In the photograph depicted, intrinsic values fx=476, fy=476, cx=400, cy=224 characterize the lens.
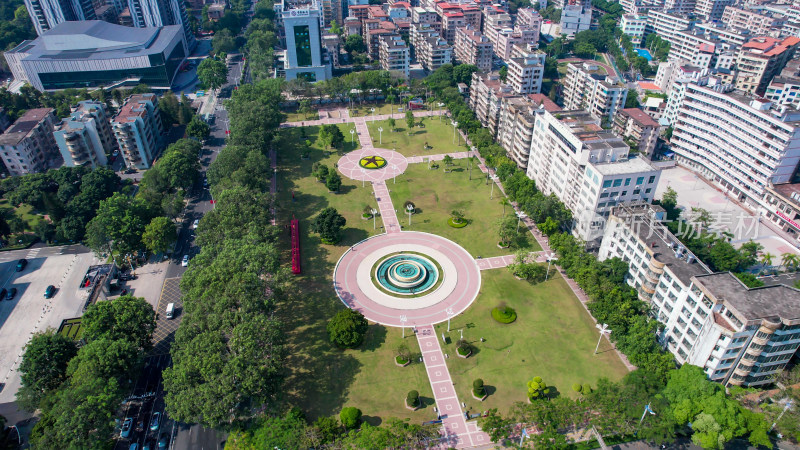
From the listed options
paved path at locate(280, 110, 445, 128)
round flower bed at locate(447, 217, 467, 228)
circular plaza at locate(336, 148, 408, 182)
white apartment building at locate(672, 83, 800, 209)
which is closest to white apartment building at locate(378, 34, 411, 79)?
paved path at locate(280, 110, 445, 128)

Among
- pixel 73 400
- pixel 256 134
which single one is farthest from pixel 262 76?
pixel 73 400

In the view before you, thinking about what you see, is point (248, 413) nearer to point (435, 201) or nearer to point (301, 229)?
point (301, 229)

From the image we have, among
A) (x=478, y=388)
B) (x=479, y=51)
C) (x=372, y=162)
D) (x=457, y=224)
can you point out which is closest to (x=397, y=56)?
(x=479, y=51)

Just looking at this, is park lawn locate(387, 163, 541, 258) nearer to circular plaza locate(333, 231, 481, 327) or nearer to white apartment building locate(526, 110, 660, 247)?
circular plaza locate(333, 231, 481, 327)

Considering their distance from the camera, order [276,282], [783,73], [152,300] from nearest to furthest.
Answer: [276,282]
[152,300]
[783,73]

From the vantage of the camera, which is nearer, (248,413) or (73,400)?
(73,400)

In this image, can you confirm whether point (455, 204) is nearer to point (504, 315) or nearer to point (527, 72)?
point (504, 315)
